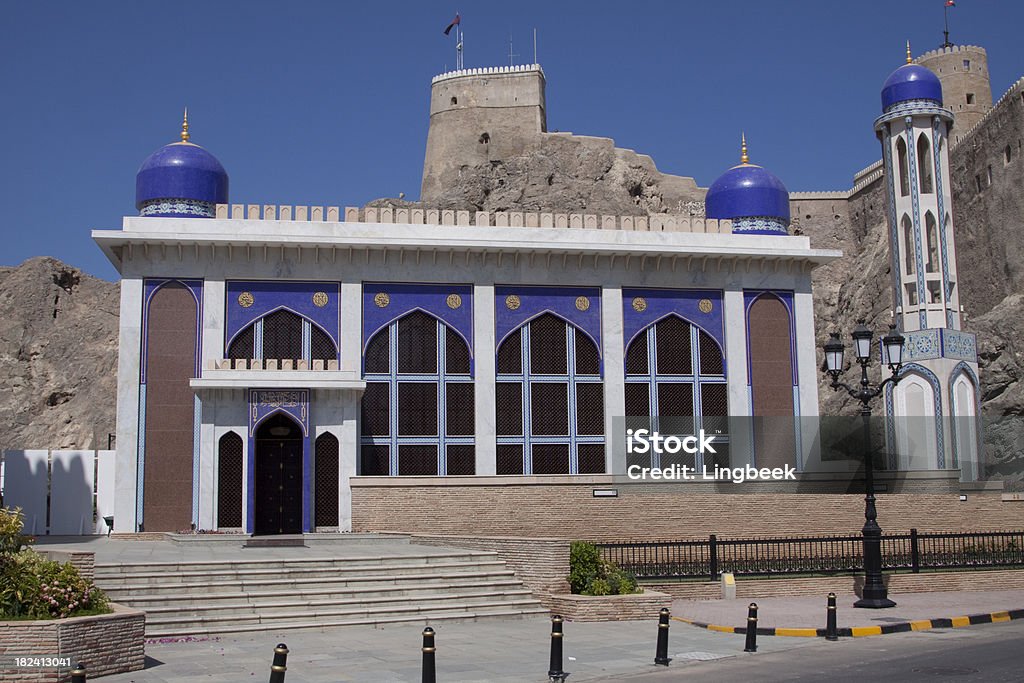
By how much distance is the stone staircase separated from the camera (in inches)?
591

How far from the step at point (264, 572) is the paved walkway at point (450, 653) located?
181cm

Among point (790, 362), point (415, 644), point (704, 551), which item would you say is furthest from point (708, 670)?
point (790, 362)

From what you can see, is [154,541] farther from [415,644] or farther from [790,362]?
[790,362]

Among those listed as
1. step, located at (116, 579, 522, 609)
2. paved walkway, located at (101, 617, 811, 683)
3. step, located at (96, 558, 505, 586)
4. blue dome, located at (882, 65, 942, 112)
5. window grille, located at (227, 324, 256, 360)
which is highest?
blue dome, located at (882, 65, 942, 112)

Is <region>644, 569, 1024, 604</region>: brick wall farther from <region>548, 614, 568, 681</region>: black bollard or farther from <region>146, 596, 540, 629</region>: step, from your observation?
<region>548, 614, 568, 681</region>: black bollard

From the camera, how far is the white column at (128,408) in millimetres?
25438

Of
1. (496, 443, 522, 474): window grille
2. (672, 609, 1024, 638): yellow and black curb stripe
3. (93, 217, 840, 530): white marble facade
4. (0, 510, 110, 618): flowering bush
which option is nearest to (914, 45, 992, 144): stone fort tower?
(93, 217, 840, 530): white marble facade

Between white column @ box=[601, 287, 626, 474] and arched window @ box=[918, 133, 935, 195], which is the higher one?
arched window @ box=[918, 133, 935, 195]

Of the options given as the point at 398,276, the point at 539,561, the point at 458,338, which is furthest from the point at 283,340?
the point at 539,561

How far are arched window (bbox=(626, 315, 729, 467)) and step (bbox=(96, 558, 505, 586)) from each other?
1101 cm

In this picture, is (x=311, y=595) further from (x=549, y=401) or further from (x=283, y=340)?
(x=549, y=401)

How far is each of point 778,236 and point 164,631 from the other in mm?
20746

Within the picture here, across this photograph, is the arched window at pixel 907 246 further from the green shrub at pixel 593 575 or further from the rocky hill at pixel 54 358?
the rocky hill at pixel 54 358

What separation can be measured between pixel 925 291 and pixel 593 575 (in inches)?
634
